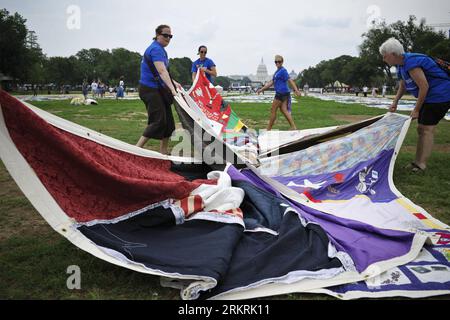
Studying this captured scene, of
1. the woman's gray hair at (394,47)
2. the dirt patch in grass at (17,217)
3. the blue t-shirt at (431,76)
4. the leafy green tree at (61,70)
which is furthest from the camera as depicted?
the leafy green tree at (61,70)

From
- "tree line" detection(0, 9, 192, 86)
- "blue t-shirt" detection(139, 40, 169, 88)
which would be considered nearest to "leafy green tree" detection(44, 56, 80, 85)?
"tree line" detection(0, 9, 192, 86)

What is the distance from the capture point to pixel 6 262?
2.71 meters

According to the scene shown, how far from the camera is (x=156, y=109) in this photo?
18.1ft

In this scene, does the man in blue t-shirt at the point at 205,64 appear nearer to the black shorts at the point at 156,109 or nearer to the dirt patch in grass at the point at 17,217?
the black shorts at the point at 156,109

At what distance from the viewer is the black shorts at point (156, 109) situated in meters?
5.49

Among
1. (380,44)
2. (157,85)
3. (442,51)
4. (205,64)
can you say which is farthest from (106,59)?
(157,85)

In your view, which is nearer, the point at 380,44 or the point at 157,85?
the point at 157,85

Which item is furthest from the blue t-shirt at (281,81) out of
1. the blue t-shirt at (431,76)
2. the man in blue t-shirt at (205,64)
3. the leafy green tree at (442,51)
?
the leafy green tree at (442,51)

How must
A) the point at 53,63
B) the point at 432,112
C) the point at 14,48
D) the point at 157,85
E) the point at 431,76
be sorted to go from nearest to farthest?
the point at 431,76, the point at 432,112, the point at 157,85, the point at 14,48, the point at 53,63

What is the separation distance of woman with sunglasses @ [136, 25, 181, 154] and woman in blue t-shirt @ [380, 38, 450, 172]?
324cm

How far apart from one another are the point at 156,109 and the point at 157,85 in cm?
38

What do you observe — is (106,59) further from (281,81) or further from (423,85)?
(423,85)
